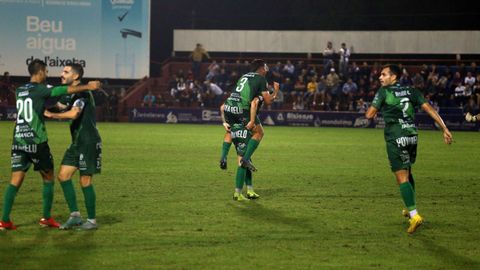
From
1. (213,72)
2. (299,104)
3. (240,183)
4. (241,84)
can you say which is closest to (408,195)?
(240,183)

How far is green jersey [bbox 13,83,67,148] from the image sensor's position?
941 centimetres

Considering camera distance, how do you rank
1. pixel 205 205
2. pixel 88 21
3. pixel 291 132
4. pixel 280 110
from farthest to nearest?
1. pixel 88 21
2. pixel 280 110
3. pixel 291 132
4. pixel 205 205

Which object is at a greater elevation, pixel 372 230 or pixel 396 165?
pixel 396 165

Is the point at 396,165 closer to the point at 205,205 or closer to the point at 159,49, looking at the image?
the point at 205,205

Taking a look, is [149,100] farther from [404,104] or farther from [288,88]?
[404,104]

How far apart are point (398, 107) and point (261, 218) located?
2520 mm

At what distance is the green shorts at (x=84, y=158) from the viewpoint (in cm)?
966

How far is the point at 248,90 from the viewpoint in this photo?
42.3ft

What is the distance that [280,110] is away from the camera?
38438 mm

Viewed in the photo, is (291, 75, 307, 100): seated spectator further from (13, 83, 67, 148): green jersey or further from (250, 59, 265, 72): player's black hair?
(13, 83, 67, 148): green jersey

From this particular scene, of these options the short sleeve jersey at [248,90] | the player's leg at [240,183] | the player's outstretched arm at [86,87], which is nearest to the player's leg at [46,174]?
the player's outstretched arm at [86,87]

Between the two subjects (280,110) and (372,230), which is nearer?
(372,230)

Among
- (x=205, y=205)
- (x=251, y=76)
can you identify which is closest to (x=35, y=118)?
(x=205, y=205)

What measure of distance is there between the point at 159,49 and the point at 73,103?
37.0m
